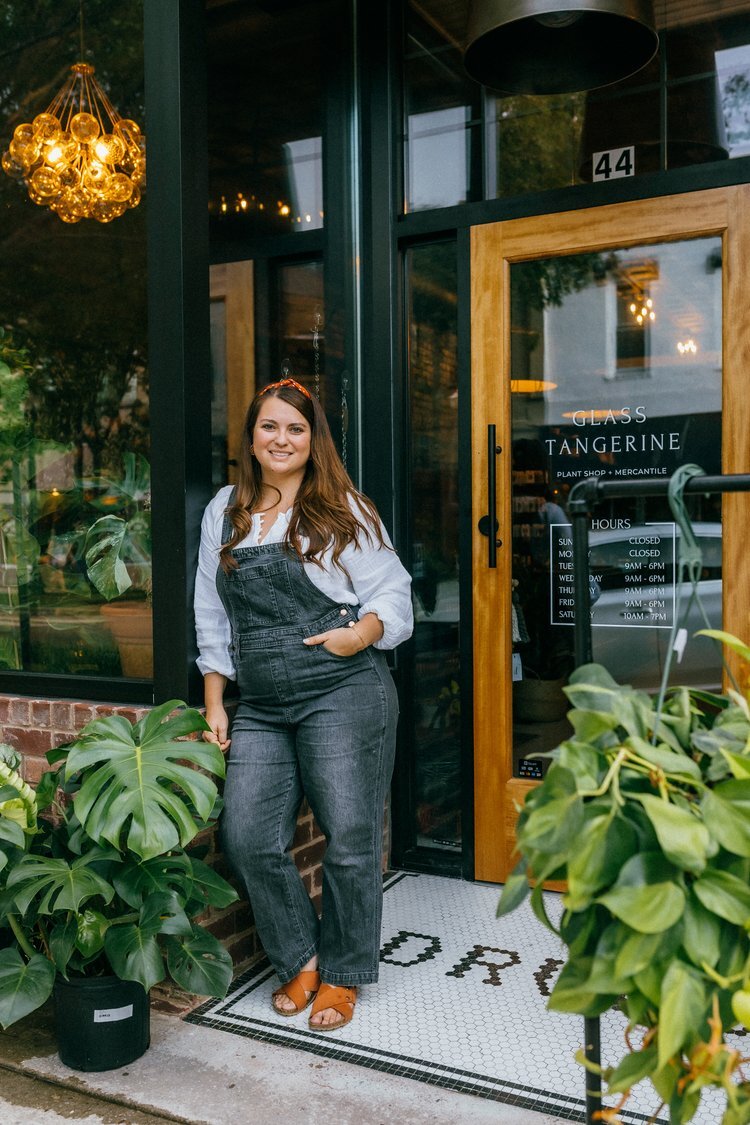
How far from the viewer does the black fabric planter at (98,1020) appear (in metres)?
2.34

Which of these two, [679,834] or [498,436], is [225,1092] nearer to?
[679,834]

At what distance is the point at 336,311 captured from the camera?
11.8ft

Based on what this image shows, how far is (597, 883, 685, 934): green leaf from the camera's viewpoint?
1008 millimetres

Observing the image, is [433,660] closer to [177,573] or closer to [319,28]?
[177,573]

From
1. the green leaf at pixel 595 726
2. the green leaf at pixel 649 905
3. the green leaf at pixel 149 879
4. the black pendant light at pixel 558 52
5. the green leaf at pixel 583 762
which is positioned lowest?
the green leaf at pixel 149 879

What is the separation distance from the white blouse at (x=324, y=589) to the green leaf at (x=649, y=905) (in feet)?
5.46

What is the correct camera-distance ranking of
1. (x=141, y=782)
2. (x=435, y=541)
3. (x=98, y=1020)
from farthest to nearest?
(x=435, y=541) < (x=98, y=1020) < (x=141, y=782)

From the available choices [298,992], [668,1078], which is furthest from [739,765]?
[298,992]

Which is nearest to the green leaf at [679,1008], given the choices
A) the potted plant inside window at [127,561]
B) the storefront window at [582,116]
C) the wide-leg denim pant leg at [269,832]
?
the wide-leg denim pant leg at [269,832]

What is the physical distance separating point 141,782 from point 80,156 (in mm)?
2214

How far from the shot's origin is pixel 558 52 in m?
2.67

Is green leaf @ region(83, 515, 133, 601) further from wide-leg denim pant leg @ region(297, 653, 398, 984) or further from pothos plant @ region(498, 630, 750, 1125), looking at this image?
pothos plant @ region(498, 630, 750, 1125)

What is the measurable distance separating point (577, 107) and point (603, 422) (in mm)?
998

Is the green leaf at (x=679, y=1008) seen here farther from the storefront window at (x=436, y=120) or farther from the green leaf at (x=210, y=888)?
the storefront window at (x=436, y=120)
